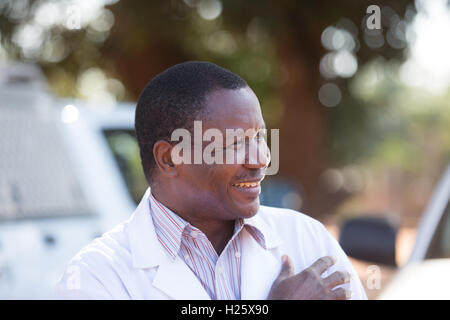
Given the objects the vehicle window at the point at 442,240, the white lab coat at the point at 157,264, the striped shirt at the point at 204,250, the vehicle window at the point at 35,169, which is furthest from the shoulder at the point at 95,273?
the vehicle window at the point at 35,169

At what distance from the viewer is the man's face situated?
4.96 feet

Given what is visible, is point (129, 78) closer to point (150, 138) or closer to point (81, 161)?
point (81, 161)

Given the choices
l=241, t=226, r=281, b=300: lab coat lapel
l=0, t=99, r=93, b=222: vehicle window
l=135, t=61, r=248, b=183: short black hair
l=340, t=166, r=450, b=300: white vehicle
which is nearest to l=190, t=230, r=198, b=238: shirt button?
l=241, t=226, r=281, b=300: lab coat lapel

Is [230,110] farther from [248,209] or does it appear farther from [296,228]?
[296,228]

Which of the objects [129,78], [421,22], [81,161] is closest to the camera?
[81,161]

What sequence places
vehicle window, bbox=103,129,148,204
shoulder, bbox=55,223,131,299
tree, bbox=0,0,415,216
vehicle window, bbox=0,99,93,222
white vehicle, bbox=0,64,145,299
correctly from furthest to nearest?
tree, bbox=0,0,415,216 → vehicle window, bbox=103,129,148,204 → vehicle window, bbox=0,99,93,222 → white vehicle, bbox=0,64,145,299 → shoulder, bbox=55,223,131,299

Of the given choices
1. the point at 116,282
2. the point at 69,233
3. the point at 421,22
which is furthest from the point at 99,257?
the point at 421,22

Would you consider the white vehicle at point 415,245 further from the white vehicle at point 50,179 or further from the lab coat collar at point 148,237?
the white vehicle at point 50,179

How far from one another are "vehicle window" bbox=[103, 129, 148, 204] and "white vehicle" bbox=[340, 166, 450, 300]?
1.47m

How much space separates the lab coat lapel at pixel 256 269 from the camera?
1.54 m

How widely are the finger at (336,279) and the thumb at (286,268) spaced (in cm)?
10

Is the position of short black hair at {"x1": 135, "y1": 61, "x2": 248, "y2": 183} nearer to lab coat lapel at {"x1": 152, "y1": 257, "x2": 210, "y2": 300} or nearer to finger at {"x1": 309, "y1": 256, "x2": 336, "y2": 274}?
lab coat lapel at {"x1": 152, "y1": 257, "x2": 210, "y2": 300}

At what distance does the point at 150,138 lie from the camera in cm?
165

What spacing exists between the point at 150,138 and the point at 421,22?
5834mm
